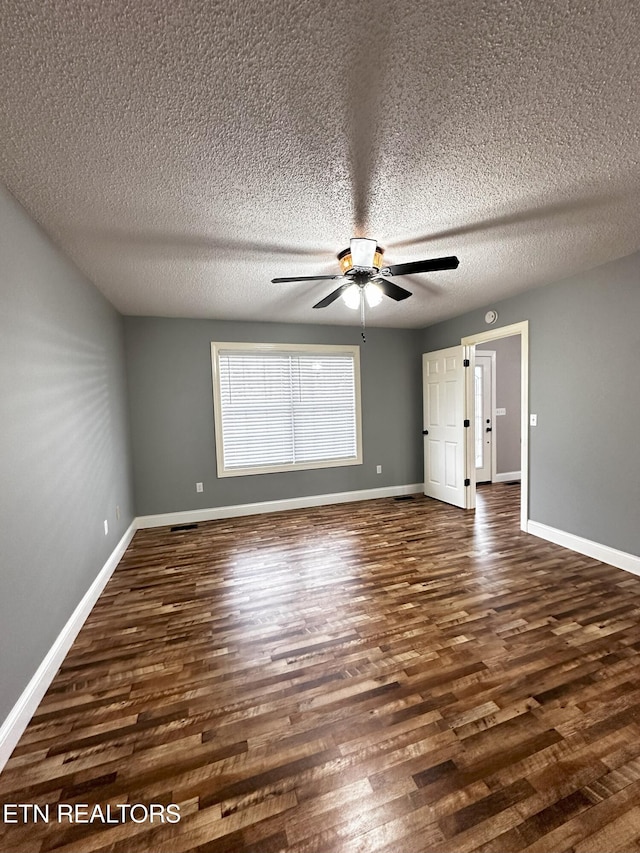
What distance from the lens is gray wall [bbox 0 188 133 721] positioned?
61.3 inches

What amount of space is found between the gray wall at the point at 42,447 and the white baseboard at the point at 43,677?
5 cm

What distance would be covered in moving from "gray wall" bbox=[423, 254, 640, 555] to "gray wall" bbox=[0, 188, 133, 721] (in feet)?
13.1

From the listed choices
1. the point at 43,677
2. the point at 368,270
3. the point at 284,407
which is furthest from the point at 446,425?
the point at 43,677

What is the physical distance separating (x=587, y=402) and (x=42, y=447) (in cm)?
399

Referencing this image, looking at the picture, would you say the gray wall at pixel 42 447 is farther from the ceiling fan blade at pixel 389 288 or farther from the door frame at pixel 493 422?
the door frame at pixel 493 422

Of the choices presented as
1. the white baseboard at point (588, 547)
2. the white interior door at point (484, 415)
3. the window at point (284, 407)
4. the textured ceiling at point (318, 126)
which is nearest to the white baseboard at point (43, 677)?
the window at point (284, 407)

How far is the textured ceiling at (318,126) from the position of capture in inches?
40.0

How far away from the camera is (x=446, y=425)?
4809mm

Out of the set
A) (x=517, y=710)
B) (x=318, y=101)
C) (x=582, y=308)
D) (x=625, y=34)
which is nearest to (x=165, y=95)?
(x=318, y=101)

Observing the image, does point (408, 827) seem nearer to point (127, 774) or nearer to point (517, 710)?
point (517, 710)

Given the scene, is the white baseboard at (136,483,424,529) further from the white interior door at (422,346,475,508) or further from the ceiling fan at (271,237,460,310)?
the ceiling fan at (271,237,460,310)

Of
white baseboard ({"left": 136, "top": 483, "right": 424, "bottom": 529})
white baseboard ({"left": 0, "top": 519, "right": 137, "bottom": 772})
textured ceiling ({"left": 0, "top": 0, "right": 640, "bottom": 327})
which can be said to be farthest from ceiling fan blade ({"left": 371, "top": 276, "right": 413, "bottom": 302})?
white baseboard ({"left": 136, "top": 483, "right": 424, "bottom": 529})

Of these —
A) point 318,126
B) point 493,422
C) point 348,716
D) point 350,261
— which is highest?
point 318,126

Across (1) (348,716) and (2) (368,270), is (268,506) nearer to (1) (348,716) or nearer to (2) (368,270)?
(1) (348,716)
